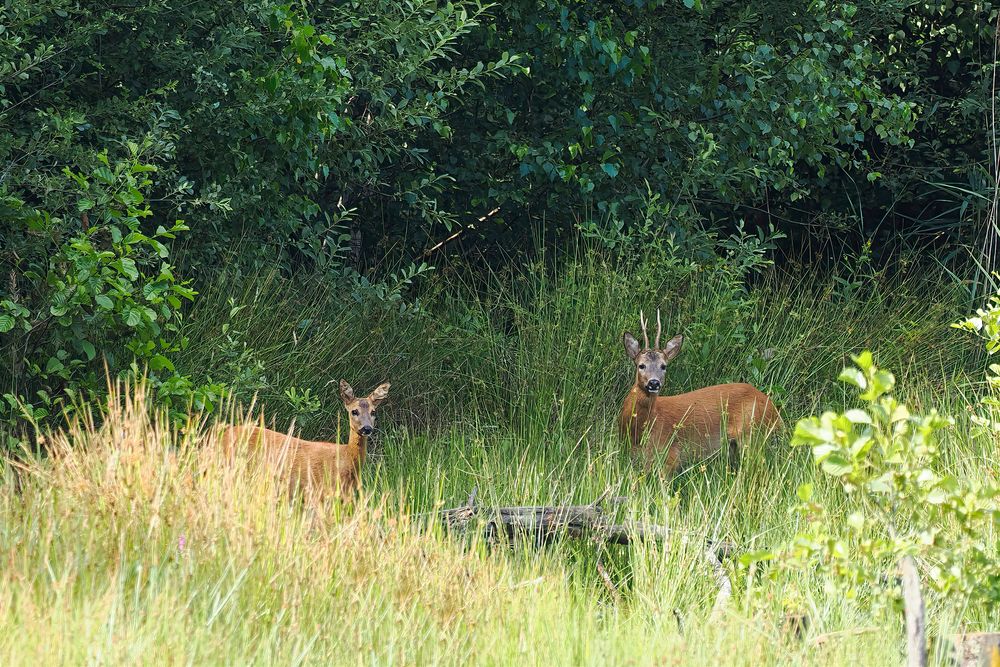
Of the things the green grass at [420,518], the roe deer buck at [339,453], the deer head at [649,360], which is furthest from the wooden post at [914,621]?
the deer head at [649,360]

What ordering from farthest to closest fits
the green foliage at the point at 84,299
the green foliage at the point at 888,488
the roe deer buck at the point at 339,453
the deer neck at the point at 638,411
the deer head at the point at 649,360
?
the deer neck at the point at 638,411 → the deer head at the point at 649,360 → the roe deer buck at the point at 339,453 → the green foliage at the point at 84,299 → the green foliage at the point at 888,488

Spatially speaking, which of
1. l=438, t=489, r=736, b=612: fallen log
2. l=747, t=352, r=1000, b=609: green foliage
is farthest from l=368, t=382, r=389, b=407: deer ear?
l=747, t=352, r=1000, b=609: green foliage

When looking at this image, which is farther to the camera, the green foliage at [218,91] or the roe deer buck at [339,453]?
the green foliage at [218,91]

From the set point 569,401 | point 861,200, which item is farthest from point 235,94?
point 861,200

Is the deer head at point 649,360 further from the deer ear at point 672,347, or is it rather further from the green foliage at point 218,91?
the green foliage at point 218,91

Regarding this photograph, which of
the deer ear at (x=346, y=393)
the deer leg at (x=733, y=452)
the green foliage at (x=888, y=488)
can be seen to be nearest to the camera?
the green foliage at (x=888, y=488)

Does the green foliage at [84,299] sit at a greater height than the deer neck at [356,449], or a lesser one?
greater

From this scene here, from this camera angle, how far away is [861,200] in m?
12.1

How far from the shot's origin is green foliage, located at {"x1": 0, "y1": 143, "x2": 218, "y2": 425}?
5625 millimetres

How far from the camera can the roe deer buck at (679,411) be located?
7305mm

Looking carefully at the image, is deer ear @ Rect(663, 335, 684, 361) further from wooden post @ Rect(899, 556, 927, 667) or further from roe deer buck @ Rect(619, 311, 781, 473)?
wooden post @ Rect(899, 556, 927, 667)

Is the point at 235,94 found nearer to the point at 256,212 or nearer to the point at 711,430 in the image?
the point at 256,212

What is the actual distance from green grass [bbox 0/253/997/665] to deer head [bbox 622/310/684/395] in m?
0.34

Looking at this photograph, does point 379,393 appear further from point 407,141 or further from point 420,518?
point 407,141
